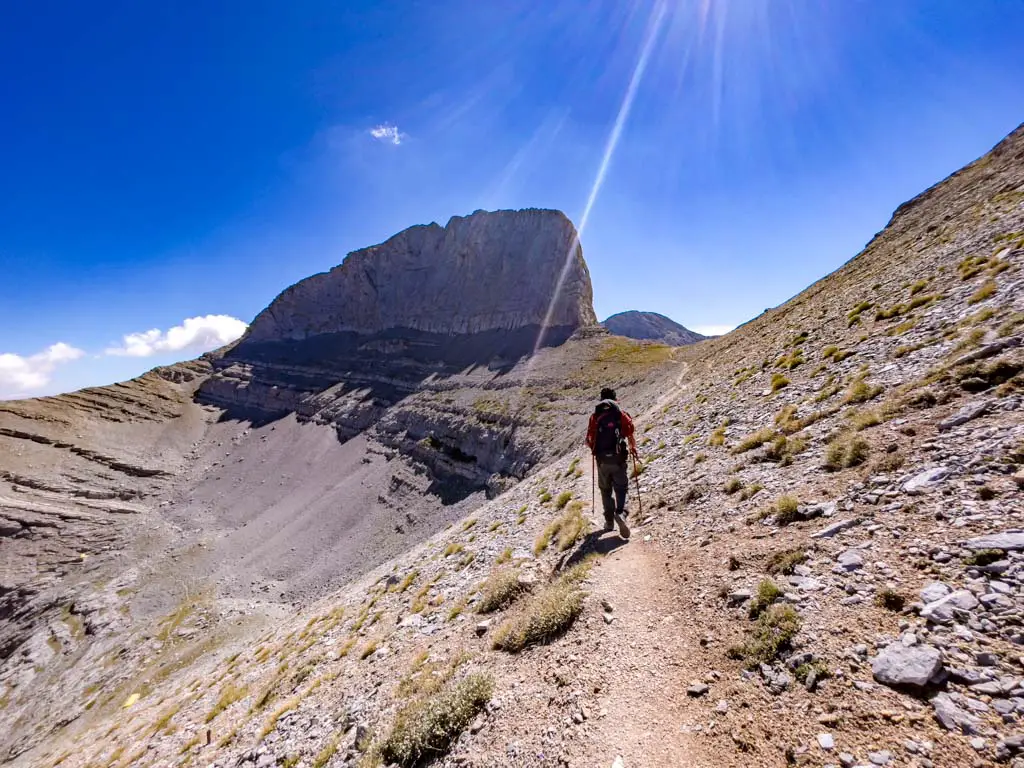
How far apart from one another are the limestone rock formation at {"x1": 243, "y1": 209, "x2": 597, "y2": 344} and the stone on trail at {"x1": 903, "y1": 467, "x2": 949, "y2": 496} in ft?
289

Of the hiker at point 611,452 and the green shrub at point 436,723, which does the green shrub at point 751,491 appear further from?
the green shrub at point 436,723

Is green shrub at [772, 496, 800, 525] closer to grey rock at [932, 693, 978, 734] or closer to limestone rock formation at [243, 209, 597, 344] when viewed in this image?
grey rock at [932, 693, 978, 734]

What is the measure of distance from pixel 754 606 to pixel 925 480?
3.18m

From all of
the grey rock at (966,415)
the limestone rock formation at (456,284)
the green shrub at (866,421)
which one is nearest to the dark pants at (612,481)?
the green shrub at (866,421)

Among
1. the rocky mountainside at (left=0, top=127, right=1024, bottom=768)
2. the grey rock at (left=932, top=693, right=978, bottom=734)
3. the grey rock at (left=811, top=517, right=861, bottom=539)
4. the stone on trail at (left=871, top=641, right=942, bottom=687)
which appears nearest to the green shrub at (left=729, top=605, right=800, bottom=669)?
the rocky mountainside at (left=0, top=127, right=1024, bottom=768)

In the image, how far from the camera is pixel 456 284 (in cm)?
11862

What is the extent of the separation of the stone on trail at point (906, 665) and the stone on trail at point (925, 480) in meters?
2.96

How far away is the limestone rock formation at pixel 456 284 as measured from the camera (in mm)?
102938

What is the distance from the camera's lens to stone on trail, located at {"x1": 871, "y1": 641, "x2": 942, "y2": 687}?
3.34 metres

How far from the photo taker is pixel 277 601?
37.3 m

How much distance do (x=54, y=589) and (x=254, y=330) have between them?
429 feet

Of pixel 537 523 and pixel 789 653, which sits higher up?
pixel 789 653

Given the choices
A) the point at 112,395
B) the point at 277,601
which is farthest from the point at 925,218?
the point at 112,395

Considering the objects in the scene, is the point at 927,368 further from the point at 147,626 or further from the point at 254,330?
the point at 254,330
